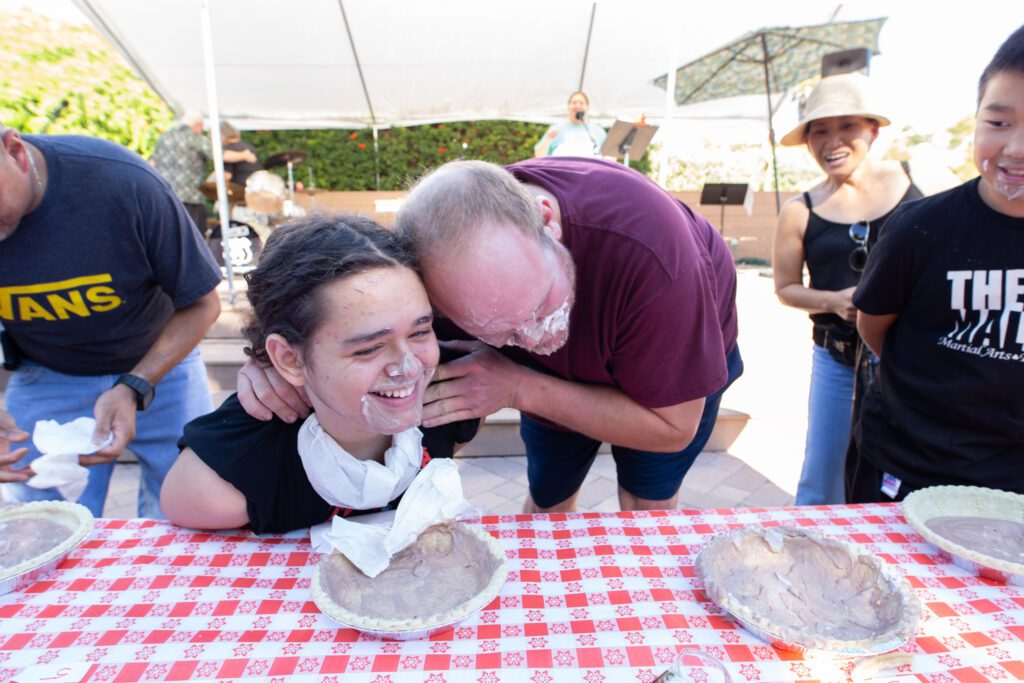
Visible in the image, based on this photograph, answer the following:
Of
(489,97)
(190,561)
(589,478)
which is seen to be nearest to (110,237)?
(190,561)

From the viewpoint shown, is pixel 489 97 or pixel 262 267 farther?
pixel 489 97

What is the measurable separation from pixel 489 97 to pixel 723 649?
31.1ft

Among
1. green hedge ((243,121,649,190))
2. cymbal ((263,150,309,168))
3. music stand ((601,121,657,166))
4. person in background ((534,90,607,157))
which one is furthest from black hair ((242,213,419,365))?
green hedge ((243,121,649,190))

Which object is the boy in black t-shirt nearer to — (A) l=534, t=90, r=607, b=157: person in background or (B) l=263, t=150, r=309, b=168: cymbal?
(A) l=534, t=90, r=607, b=157: person in background

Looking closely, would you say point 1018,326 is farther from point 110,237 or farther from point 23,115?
point 23,115

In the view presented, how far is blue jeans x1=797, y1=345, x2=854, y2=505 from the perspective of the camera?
2.61m

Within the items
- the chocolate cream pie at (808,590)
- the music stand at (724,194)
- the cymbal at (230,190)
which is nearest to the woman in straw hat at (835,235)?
the chocolate cream pie at (808,590)

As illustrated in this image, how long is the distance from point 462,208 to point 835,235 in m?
2.03

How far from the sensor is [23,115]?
20.4ft

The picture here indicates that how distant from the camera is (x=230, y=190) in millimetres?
7070

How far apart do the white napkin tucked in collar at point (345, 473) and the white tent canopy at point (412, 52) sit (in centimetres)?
638

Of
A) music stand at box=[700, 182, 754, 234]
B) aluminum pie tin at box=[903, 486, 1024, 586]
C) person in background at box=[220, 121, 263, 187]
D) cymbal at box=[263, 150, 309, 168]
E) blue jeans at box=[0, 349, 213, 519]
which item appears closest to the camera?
aluminum pie tin at box=[903, 486, 1024, 586]

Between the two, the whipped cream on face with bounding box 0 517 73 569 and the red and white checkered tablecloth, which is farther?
the whipped cream on face with bounding box 0 517 73 569

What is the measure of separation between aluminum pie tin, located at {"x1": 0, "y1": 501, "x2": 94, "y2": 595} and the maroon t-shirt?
1.26 m
